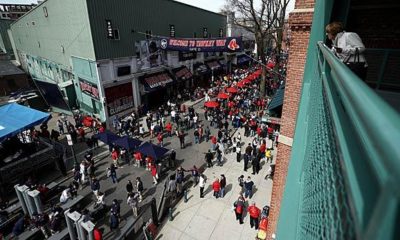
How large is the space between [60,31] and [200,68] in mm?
20181

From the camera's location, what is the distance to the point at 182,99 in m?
34.1

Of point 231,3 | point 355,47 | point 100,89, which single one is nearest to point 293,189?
point 355,47

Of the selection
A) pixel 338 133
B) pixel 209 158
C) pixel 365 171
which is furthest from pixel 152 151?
pixel 365 171

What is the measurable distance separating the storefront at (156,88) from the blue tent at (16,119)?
43.4 ft

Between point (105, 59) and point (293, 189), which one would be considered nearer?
point (293, 189)

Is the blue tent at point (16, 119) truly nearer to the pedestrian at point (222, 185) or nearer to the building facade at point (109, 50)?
the building facade at point (109, 50)

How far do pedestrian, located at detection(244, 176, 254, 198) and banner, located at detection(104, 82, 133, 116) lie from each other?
16618 millimetres

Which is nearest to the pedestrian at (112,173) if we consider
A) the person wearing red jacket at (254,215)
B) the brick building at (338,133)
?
the person wearing red jacket at (254,215)

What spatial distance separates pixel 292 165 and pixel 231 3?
33.5m

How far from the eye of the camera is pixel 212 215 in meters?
13.8

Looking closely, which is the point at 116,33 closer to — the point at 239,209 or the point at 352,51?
the point at 239,209

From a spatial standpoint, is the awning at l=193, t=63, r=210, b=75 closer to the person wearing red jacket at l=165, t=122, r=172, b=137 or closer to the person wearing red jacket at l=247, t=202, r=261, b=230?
the person wearing red jacket at l=165, t=122, r=172, b=137

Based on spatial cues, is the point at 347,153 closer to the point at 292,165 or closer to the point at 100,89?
the point at 292,165

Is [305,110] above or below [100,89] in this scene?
above
